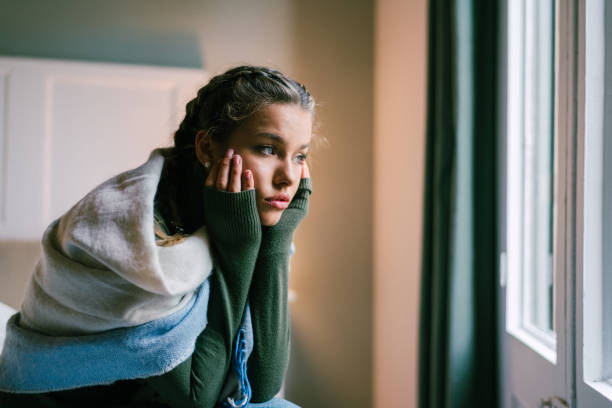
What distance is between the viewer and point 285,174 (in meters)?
0.67

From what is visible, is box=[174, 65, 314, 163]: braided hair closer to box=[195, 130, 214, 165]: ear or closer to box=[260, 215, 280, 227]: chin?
box=[195, 130, 214, 165]: ear

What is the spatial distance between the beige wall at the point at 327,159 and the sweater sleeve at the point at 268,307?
1.17 meters

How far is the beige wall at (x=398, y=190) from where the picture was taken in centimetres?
149

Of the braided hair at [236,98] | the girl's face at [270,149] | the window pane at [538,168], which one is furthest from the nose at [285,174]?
the window pane at [538,168]

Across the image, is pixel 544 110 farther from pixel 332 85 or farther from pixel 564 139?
pixel 332 85

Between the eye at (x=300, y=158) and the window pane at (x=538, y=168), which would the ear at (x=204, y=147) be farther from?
the window pane at (x=538, y=168)

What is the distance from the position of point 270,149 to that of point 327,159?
1264 millimetres

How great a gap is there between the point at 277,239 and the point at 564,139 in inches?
23.9

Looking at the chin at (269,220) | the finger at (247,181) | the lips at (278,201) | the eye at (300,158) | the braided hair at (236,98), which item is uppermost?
the braided hair at (236,98)

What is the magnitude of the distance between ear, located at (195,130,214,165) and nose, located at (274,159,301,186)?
13 centimetres

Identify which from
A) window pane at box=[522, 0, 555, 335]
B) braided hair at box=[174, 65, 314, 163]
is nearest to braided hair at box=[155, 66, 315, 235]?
braided hair at box=[174, 65, 314, 163]

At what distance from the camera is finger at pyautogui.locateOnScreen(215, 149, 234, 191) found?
0.64 meters

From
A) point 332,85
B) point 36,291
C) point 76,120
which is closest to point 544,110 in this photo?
point 332,85

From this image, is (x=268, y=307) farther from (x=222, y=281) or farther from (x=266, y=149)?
(x=266, y=149)
